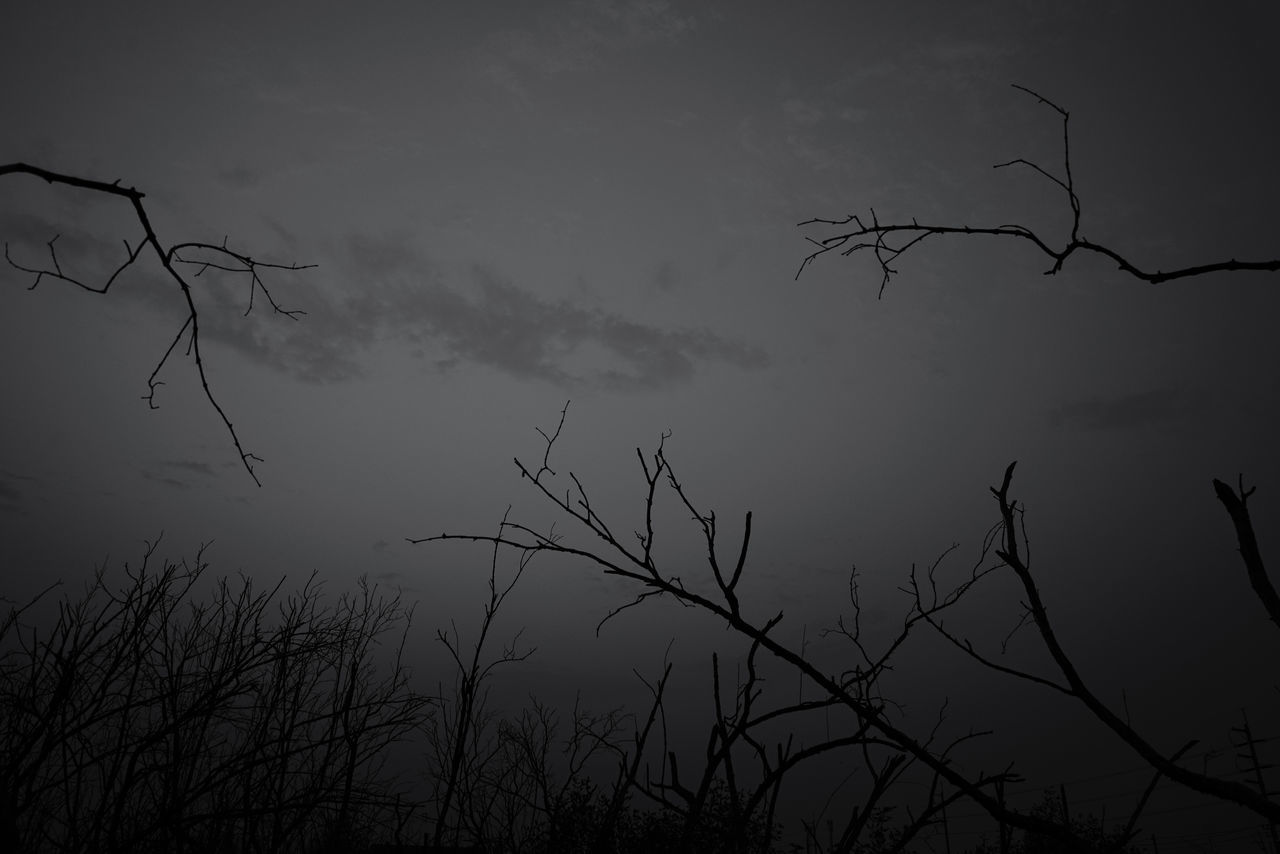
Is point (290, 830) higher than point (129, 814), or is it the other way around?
point (290, 830)

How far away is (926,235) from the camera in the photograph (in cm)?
167

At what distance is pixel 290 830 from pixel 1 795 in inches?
103

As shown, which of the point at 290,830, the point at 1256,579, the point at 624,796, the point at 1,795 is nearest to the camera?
the point at 1,795

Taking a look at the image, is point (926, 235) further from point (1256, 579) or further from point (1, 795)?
point (1, 795)

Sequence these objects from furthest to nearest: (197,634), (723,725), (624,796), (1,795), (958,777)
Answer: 1. (197,634)
2. (624,796)
3. (723,725)
4. (958,777)
5. (1,795)

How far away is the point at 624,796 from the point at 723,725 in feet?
1.33

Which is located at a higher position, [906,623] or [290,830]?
[906,623]

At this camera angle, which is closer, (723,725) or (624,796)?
(723,725)

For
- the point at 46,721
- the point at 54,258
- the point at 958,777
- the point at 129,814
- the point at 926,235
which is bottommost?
the point at 129,814

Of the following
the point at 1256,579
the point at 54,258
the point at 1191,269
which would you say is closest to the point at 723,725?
the point at 1256,579

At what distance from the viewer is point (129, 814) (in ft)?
36.2

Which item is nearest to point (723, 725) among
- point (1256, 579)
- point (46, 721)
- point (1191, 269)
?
point (1256, 579)

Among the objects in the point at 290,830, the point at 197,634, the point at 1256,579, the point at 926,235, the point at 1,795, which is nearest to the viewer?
the point at 1,795

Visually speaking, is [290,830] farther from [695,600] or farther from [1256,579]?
[1256,579]
